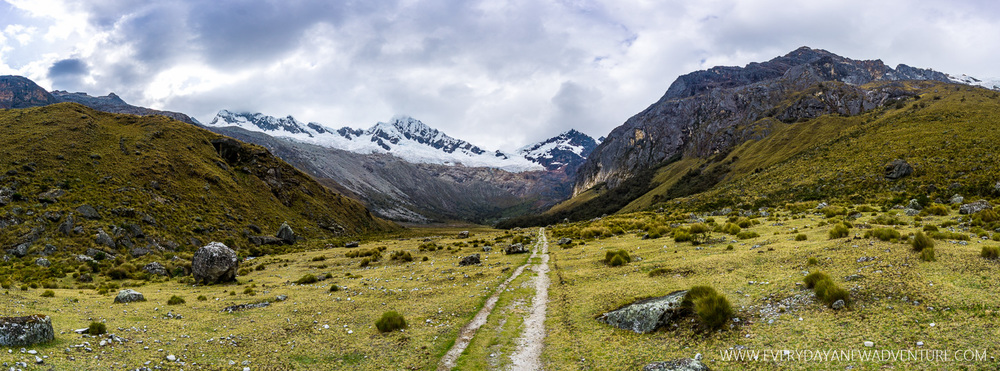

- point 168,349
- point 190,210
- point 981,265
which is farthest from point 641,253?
point 190,210

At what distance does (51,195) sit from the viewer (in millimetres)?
54500

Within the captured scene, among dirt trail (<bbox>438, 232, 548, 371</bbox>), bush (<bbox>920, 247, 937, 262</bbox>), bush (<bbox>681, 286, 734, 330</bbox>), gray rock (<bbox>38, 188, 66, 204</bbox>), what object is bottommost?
dirt trail (<bbox>438, 232, 548, 371</bbox>)

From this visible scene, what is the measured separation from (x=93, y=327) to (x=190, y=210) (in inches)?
2642

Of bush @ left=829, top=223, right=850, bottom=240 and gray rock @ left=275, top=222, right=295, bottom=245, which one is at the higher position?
bush @ left=829, top=223, right=850, bottom=240

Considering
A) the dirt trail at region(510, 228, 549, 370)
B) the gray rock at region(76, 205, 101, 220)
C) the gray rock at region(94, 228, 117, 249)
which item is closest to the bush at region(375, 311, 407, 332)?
the dirt trail at region(510, 228, 549, 370)

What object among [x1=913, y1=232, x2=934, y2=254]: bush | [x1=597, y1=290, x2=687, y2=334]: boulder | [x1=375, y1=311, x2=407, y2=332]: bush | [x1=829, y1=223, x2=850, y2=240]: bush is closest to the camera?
[x1=597, y1=290, x2=687, y2=334]: boulder

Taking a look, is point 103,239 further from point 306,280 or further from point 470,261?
point 470,261

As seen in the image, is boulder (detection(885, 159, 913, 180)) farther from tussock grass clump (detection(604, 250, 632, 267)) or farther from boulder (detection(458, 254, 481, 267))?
boulder (detection(458, 254, 481, 267))

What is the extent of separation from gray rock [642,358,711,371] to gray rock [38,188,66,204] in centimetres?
7762

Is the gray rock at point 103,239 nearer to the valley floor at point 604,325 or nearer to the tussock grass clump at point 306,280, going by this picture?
the valley floor at point 604,325

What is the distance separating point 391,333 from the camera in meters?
17.0

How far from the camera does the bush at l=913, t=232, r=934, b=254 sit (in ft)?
51.8

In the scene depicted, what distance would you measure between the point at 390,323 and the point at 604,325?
9306mm

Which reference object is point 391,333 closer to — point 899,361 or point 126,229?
point 899,361
